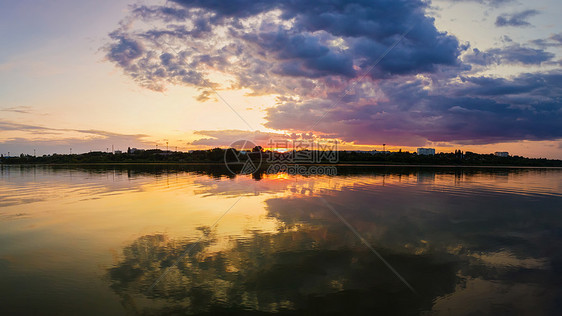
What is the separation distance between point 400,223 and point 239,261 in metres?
10.5

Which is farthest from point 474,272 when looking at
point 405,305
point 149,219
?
point 149,219

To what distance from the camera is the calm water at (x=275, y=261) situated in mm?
7965

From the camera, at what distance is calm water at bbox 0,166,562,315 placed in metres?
7.96

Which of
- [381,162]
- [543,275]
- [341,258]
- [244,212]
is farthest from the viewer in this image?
[381,162]

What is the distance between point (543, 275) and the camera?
10.2m

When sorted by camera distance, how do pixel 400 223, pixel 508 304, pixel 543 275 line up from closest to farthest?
1. pixel 508 304
2. pixel 543 275
3. pixel 400 223

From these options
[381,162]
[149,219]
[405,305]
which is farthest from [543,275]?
[381,162]

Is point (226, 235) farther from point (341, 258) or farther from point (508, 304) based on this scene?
point (508, 304)

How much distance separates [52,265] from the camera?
10.4 m

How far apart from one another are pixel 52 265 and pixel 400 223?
640 inches

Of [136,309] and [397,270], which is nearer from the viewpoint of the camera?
[136,309]

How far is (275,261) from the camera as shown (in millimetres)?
10758

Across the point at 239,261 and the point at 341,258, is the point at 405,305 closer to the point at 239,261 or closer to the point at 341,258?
the point at 341,258

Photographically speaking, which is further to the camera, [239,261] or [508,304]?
[239,261]
